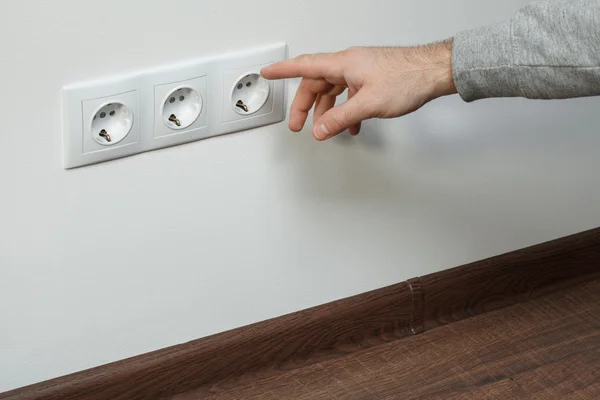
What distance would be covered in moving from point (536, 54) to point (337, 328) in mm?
463

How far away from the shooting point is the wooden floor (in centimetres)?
105

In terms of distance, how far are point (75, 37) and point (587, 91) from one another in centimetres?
48

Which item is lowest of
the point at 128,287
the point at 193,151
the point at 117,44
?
the point at 128,287

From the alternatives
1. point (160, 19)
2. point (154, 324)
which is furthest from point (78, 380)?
point (160, 19)

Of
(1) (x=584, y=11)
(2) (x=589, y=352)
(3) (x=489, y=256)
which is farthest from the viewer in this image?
(3) (x=489, y=256)

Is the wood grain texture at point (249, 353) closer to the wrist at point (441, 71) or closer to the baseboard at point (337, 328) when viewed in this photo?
the baseboard at point (337, 328)

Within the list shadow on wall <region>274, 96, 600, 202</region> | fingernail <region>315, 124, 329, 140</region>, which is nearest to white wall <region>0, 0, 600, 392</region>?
shadow on wall <region>274, 96, 600, 202</region>

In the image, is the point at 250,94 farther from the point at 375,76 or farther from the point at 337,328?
the point at 337,328

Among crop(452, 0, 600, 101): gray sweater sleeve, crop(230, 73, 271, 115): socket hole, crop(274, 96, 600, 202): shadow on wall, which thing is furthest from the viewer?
crop(274, 96, 600, 202): shadow on wall

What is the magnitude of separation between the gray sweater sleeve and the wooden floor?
393mm

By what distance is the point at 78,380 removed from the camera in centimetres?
93

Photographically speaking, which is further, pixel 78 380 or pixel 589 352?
pixel 589 352

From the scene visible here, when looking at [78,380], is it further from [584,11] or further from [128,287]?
[584,11]

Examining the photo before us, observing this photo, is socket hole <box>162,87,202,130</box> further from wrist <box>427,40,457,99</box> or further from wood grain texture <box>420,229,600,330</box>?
wood grain texture <box>420,229,600,330</box>
